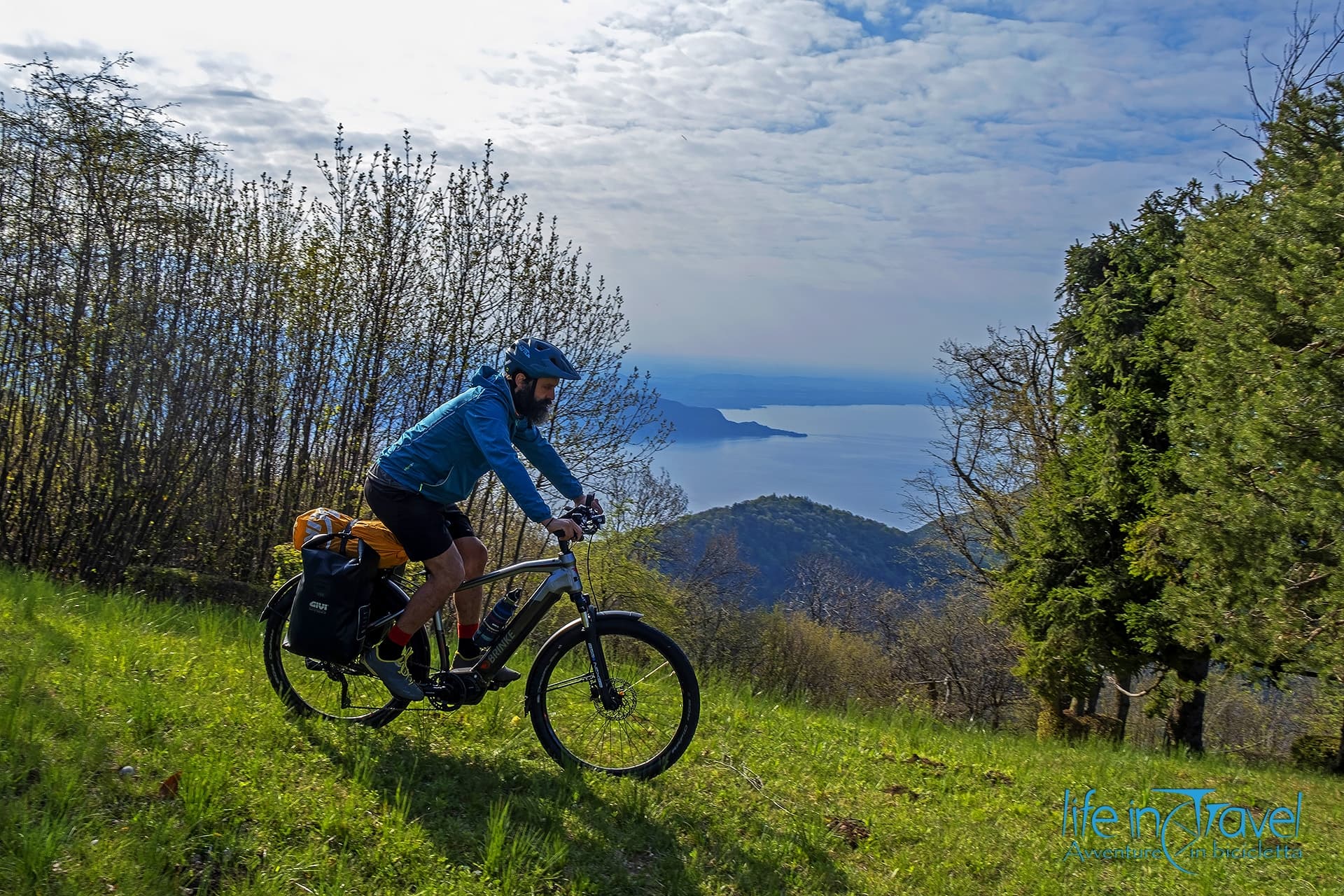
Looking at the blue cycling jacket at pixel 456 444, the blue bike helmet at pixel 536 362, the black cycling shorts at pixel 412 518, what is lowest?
the black cycling shorts at pixel 412 518

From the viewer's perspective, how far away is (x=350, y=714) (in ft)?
16.1

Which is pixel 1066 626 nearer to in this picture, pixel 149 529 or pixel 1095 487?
pixel 1095 487

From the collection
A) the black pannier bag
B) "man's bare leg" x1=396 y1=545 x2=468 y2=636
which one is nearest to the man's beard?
"man's bare leg" x1=396 y1=545 x2=468 y2=636

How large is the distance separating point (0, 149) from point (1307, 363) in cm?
1440

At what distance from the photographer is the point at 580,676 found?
15.2ft

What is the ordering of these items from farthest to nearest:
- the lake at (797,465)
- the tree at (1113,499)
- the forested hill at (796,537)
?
the lake at (797,465) → the forested hill at (796,537) → the tree at (1113,499)

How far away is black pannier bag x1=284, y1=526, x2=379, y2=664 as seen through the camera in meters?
4.45

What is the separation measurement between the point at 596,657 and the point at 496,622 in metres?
0.57

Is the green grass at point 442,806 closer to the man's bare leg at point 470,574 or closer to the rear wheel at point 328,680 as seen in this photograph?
the rear wheel at point 328,680

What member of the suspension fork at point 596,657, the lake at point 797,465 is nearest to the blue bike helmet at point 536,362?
the suspension fork at point 596,657

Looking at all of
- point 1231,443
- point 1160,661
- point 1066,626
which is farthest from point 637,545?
A: point 1231,443

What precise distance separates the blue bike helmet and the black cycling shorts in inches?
31.4

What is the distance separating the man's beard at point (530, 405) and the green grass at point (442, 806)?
1.78 meters

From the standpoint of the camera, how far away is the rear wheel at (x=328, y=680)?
4.74 metres
